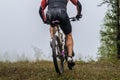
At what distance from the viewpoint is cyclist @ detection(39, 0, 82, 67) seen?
572 inches

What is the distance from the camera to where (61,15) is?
1457cm

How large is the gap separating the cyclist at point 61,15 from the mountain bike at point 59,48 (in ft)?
0.39

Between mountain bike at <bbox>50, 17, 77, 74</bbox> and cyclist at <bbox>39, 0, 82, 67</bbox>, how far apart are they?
0.39 ft

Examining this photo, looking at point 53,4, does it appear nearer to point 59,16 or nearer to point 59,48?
point 59,16

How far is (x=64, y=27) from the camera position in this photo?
15.1 meters

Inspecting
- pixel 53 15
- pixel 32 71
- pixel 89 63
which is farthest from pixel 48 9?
pixel 89 63

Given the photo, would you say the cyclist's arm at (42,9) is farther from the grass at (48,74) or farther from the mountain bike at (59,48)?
the grass at (48,74)

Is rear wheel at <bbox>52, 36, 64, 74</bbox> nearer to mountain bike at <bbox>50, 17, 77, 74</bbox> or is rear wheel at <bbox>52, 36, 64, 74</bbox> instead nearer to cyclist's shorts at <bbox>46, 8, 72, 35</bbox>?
mountain bike at <bbox>50, 17, 77, 74</bbox>

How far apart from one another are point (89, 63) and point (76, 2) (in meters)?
6.34

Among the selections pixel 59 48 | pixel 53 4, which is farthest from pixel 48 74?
pixel 53 4

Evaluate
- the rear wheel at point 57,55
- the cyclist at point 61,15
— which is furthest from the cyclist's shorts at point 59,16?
the rear wheel at point 57,55

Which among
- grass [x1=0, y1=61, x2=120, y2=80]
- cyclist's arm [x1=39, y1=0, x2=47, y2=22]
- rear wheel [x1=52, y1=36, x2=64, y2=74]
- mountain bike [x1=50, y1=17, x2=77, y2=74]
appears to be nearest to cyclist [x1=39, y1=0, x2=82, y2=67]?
cyclist's arm [x1=39, y1=0, x2=47, y2=22]

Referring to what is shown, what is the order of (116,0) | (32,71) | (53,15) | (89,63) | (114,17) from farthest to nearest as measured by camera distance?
(114,17), (116,0), (89,63), (32,71), (53,15)

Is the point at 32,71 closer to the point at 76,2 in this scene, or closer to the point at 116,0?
the point at 76,2
